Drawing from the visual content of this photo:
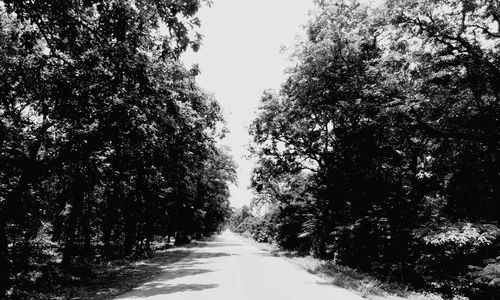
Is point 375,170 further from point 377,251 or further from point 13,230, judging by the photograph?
point 13,230

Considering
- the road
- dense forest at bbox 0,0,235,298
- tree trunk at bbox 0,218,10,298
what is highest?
dense forest at bbox 0,0,235,298

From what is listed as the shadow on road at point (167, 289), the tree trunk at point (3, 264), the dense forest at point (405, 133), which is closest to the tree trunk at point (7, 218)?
the tree trunk at point (3, 264)

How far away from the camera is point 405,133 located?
16.2m

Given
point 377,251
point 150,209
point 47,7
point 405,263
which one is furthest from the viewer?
point 150,209

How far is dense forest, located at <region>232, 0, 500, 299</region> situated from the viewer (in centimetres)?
1373

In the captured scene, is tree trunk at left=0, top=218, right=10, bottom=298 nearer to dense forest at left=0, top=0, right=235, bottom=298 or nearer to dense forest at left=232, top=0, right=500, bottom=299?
dense forest at left=0, top=0, right=235, bottom=298

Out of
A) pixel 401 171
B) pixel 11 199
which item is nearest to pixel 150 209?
pixel 11 199

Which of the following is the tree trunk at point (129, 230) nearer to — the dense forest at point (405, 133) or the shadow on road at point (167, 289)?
the dense forest at point (405, 133)

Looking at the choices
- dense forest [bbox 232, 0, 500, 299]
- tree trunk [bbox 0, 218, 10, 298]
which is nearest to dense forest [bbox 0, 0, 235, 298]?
tree trunk [bbox 0, 218, 10, 298]

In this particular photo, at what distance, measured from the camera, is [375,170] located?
20.2m

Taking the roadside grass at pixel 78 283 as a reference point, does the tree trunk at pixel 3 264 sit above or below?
above

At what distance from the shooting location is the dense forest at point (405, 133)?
1373 cm

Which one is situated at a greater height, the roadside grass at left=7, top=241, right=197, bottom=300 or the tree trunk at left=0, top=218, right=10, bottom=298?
the tree trunk at left=0, top=218, right=10, bottom=298

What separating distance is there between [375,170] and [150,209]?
2080 centimetres
